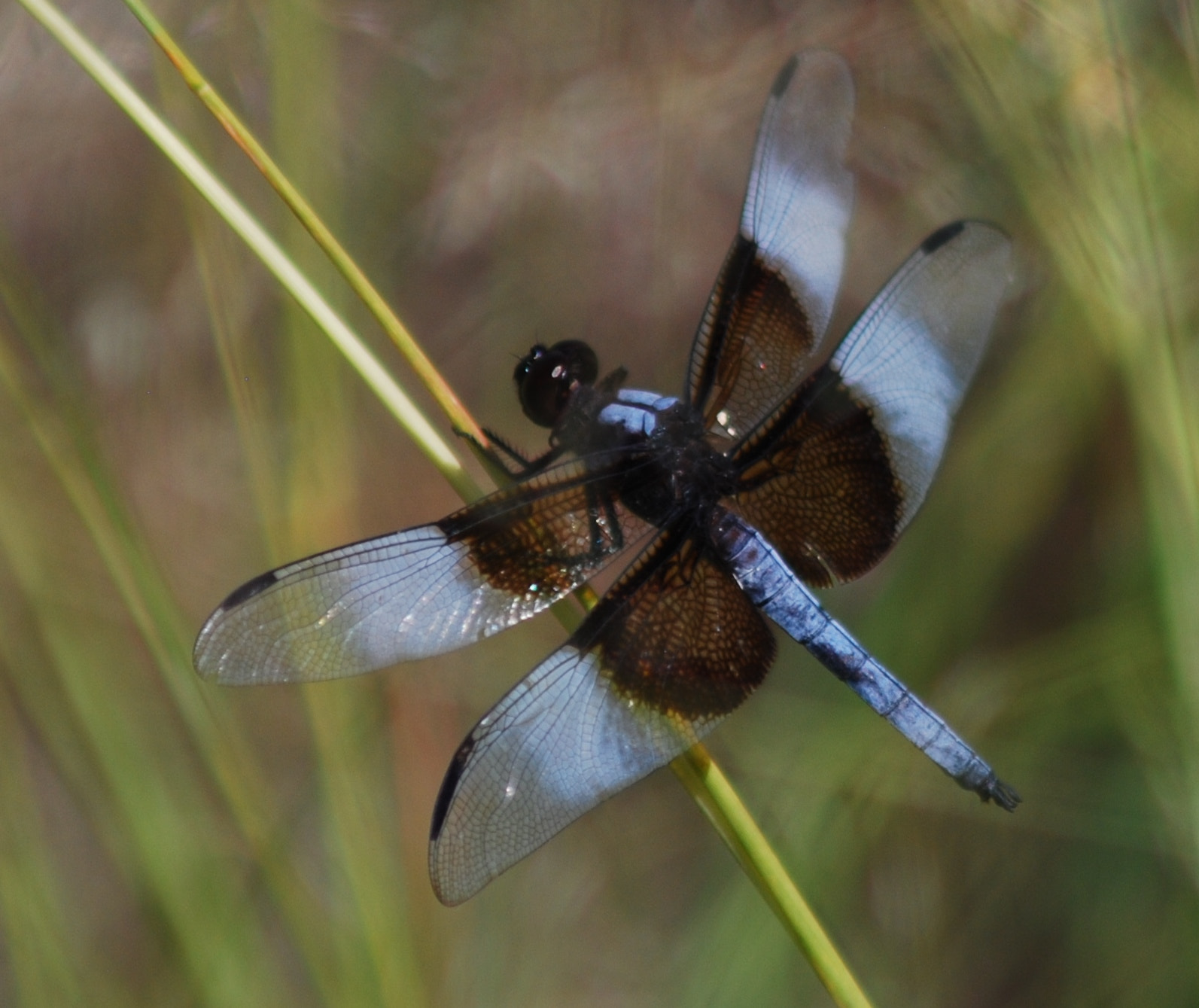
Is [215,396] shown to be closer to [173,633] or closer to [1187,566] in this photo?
[173,633]

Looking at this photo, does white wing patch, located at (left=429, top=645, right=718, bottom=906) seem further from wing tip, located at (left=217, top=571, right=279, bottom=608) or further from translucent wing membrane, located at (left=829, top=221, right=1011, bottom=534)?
translucent wing membrane, located at (left=829, top=221, right=1011, bottom=534)

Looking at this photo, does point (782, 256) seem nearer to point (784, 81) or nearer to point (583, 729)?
point (784, 81)

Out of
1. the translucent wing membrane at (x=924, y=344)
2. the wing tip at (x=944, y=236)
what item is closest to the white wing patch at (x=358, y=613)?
the translucent wing membrane at (x=924, y=344)

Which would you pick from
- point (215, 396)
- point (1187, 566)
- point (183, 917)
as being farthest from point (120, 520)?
point (1187, 566)

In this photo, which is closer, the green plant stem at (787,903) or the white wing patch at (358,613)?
the green plant stem at (787,903)

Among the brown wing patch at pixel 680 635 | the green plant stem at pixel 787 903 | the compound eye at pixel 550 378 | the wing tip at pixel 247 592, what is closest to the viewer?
the green plant stem at pixel 787 903

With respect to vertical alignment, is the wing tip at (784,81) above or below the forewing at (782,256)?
above

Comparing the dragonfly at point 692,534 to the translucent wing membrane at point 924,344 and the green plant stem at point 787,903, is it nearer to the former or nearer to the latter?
the translucent wing membrane at point 924,344
